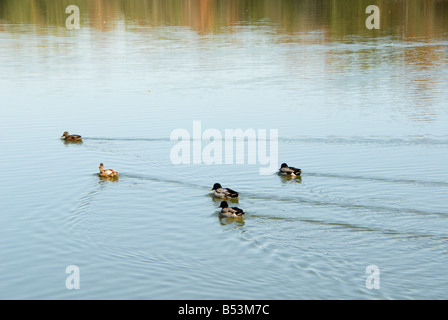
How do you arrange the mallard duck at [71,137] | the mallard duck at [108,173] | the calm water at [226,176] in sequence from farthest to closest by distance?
the mallard duck at [71,137]
the mallard duck at [108,173]
the calm water at [226,176]

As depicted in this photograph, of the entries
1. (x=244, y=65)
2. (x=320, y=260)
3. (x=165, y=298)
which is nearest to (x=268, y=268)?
(x=320, y=260)

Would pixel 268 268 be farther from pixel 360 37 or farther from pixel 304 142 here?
pixel 360 37

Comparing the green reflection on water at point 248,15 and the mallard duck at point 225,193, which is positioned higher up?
the green reflection on water at point 248,15

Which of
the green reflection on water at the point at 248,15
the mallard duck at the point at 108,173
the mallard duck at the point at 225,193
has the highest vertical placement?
the green reflection on water at the point at 248,15

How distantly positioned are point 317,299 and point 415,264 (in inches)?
124

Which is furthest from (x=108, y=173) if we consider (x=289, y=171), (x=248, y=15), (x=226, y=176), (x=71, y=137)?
(x=248, y=15)

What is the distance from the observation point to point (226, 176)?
84.6 ft

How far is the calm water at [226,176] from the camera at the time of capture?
17609mm

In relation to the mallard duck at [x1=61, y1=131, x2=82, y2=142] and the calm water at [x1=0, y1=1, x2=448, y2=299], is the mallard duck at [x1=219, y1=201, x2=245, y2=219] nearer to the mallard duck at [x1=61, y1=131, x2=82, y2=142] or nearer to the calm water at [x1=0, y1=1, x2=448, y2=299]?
the calm water at [x1=0, y1=1, x2=448, y2=299]

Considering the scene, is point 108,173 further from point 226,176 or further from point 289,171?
point 289,171

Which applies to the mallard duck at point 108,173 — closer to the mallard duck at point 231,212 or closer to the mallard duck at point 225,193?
the mallard duck at point 225,193

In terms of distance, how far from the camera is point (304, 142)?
30.4 meters

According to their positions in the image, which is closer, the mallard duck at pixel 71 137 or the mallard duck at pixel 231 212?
the mallard duck at pixel 231 212

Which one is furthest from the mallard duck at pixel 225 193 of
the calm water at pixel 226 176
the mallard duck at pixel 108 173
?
the mallard duck at pixel 108 173
